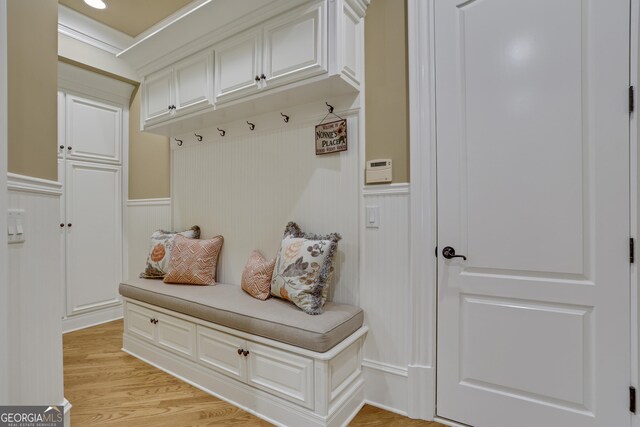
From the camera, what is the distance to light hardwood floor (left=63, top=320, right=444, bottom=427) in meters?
1.65

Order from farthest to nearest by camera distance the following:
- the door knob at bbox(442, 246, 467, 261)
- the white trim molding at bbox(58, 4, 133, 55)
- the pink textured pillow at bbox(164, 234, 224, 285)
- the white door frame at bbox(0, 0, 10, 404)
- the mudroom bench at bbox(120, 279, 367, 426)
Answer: the white trim molding at bbox(58, 4, 133, 55), the pink textured pillow at bbox(164, 234, 224, 285), the door knob at bbox(442, 246, 467, 261), the mudroom bench at bbox(120, 279, 367, 426), the white door frame at bbox(0, 0, 10, 404)

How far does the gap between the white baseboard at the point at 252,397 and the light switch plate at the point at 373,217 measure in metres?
0.92

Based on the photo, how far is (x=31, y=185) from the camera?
48.0 inches

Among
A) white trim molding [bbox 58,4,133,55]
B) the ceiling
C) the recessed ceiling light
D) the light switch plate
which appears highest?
the ceiling

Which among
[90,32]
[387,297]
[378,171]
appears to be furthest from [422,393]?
[90,32]

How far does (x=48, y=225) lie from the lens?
4.32 feet

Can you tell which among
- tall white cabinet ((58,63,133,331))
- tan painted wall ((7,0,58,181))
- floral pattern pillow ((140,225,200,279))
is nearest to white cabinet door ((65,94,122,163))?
tall white cabinet ((58,63,133,331))

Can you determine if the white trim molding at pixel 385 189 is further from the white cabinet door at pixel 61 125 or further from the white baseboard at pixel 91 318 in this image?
the white baseboard at pixel 91 318

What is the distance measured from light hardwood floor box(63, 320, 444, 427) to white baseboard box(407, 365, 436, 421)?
0.04 meters

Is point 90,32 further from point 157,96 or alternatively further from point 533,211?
point 533,211

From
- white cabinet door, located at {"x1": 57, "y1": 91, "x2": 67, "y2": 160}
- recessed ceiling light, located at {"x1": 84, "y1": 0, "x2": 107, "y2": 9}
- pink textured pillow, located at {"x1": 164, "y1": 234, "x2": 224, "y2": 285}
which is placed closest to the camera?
pink textured pillow, located at {"x1": 164, "y1": 234, "x2": 224, "y2": 285}

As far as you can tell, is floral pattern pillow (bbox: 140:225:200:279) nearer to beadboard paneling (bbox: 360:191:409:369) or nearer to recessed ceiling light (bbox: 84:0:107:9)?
beadboard paneling (bbox: 360:191:409:369)

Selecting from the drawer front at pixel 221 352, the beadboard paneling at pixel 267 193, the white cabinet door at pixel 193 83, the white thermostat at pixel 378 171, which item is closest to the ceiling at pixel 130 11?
the white cabinet door at pixel 193 83

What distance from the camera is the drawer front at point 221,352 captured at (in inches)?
69.4
